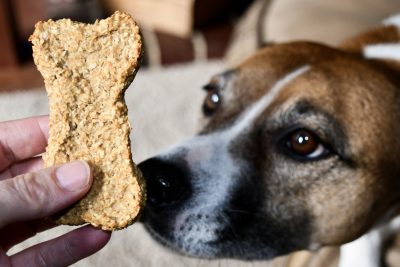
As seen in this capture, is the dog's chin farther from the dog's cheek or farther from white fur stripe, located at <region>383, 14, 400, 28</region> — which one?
white fur stripe, located at <region>383, 14, 400, 28</region>

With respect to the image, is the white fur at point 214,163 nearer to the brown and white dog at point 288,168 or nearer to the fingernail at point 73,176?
the brown and white dog at point 288,168

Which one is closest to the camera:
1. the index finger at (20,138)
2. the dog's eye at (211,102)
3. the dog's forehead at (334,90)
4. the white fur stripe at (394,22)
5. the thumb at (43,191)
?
the thumb at (43,191)

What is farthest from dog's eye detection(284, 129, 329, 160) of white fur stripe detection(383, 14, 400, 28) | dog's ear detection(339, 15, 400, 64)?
white fur stripe detection(383, 14, 400, 28)

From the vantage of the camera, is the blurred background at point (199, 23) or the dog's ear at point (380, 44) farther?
the blurred background at point (199, 23)

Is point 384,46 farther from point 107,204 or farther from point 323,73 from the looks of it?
point 107,204

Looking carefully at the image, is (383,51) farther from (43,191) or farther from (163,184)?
(43,191)

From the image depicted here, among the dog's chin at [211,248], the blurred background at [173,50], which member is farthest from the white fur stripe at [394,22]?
the dog's chin at [211,248]

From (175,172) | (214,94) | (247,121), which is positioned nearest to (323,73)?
(247,121)

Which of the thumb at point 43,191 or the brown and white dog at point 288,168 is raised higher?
the thumb at point 43,191
